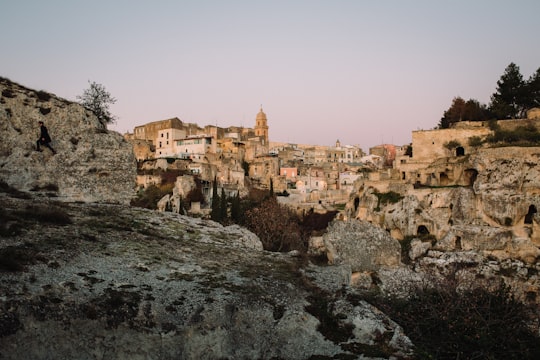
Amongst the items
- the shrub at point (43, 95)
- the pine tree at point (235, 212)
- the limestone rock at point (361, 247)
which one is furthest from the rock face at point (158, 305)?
the pine tree at point (235, 212)

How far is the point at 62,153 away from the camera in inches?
593

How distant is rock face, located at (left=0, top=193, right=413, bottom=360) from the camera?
24.4 feet

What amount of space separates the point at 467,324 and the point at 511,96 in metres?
56.4

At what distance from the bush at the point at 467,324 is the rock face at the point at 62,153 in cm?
954

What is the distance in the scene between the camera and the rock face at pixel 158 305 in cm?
743

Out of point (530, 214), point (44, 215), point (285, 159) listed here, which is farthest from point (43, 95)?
point (285, 159)

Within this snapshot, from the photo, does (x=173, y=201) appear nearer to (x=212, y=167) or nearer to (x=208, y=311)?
(x=212, y=167)

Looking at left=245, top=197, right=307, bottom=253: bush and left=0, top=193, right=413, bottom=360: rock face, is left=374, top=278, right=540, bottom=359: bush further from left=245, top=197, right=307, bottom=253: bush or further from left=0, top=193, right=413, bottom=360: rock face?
left=245, top=197, right=307, bottom=253: bush

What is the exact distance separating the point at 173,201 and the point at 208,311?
44.1 m

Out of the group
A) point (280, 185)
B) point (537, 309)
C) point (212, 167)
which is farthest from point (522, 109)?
point (537, 309)

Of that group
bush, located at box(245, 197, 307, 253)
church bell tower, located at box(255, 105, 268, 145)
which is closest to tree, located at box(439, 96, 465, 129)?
bush, located at box(245, 197, 307, 253)

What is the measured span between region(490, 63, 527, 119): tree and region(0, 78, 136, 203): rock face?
5147cm

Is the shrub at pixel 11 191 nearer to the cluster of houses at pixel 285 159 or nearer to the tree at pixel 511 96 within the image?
the cluster of houses at pixel 285 159

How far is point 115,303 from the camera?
26.7 feet
